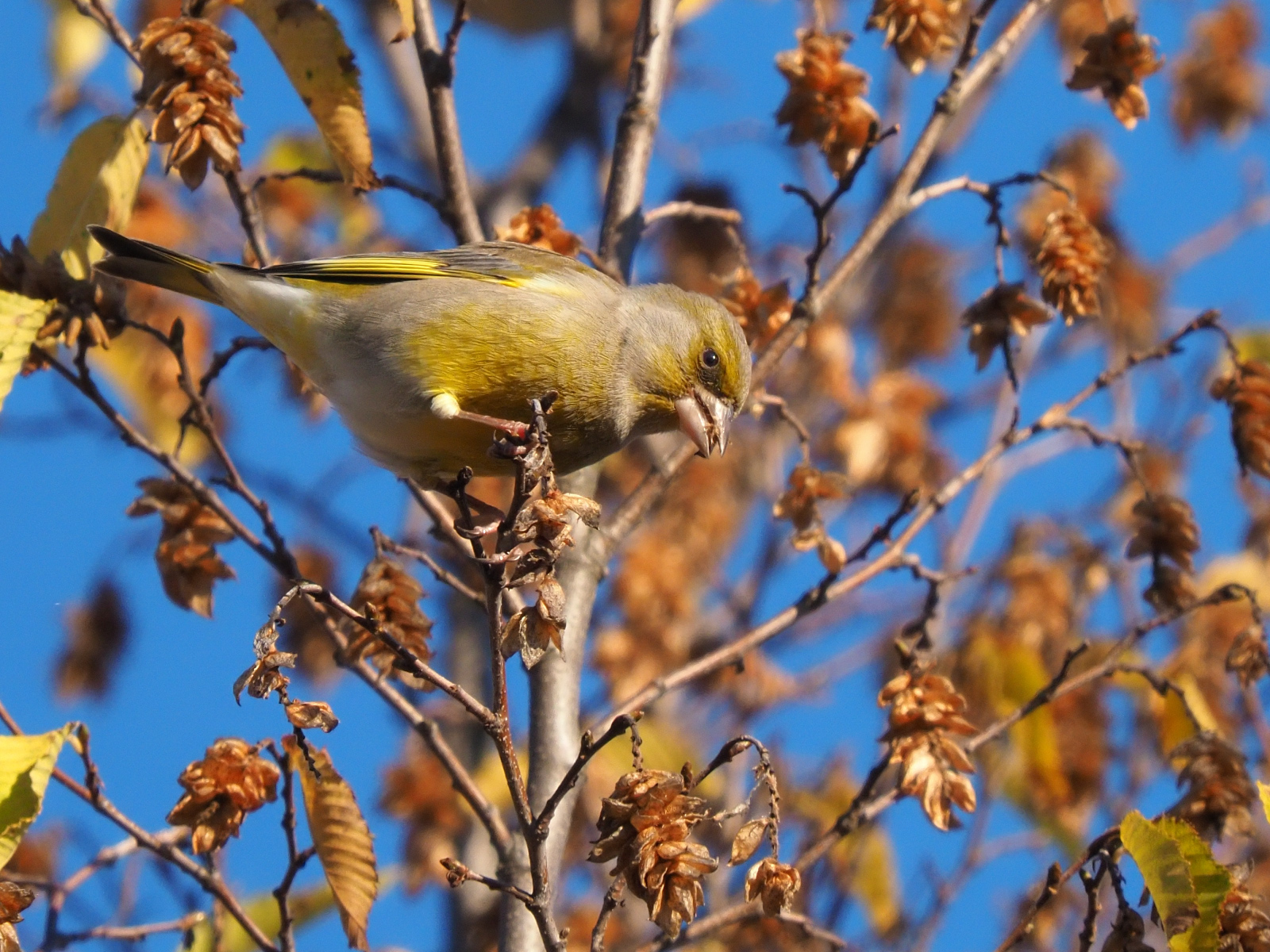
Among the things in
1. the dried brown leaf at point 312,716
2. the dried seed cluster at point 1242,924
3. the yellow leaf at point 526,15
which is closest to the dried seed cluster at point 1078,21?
the yellow leaf at point 526,15

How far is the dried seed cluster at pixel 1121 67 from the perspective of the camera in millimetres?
3660

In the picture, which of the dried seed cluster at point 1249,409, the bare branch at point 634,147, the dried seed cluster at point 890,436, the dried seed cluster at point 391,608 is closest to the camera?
the dried seed cluster at point 391,608

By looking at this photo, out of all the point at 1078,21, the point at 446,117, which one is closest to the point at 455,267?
the point at 446,117

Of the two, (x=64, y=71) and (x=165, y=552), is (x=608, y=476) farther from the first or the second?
(x=165, y=552)

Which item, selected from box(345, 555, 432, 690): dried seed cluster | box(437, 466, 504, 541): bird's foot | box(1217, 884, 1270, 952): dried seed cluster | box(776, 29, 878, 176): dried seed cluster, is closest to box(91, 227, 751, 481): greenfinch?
box(437, 466, 504, 541): bird's foot

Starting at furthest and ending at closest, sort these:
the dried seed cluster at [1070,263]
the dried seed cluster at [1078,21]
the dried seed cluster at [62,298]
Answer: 1. the dried seed cluster at [1078,21]
2. the dried seed cluster at [1070,263]
3. the dried seed cluster at [62,298]

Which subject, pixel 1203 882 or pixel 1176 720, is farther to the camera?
pixel 1176 720

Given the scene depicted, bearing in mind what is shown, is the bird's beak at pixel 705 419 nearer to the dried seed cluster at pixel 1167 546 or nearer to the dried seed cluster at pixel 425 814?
the dried seed cluster at pixel 1167 546

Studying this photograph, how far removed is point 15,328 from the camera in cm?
281

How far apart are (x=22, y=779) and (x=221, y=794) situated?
437 millimetres

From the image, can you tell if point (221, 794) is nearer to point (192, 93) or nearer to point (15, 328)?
point (15, 328)

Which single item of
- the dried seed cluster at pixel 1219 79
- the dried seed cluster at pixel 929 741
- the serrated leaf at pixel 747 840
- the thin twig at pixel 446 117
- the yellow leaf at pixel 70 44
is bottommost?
the serrated leaf at pixel 747 840

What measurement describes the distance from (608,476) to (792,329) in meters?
4.11

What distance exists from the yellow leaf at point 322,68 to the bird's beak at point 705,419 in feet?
3.36
